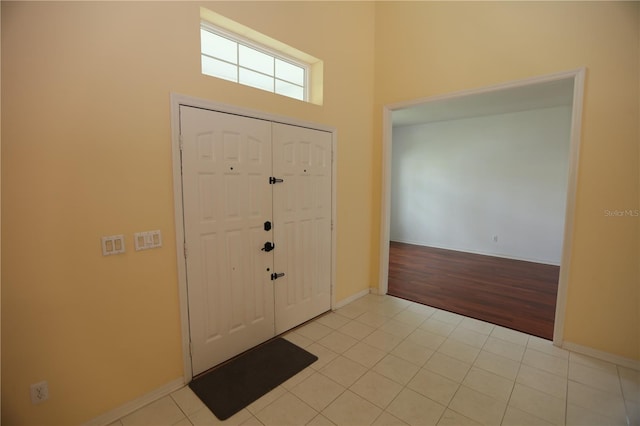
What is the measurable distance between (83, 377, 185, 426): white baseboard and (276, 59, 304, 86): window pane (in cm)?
278

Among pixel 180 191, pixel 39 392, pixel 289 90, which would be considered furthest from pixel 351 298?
pixel 39 392

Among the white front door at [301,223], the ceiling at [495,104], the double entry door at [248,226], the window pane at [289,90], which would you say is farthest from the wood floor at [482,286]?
the window pane at [289,90]

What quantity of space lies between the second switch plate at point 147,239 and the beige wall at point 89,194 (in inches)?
1.4

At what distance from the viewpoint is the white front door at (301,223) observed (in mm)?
2666

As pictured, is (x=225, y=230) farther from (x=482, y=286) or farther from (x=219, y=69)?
(x=482, y=286)

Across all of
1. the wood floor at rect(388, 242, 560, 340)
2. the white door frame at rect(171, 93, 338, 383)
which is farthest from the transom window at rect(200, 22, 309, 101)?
the wood floor at rect(388, 242, 560, 340)

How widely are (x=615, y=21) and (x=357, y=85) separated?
2.21 meters

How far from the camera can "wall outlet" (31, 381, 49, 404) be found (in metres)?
1.52

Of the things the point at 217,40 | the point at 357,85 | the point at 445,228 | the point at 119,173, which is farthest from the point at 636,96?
the point at 445,228

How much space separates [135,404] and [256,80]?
268 cm

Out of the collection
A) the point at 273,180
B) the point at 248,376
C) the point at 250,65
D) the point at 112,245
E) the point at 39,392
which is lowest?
the point at 248,376

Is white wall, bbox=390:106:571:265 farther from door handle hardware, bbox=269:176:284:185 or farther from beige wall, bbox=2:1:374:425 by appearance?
beige wall, bbox=2:1:374:425

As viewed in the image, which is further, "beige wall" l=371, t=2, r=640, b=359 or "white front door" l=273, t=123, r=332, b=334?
"white front door" l=273, t=123, r=332, b=334

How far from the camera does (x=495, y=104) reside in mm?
4738
